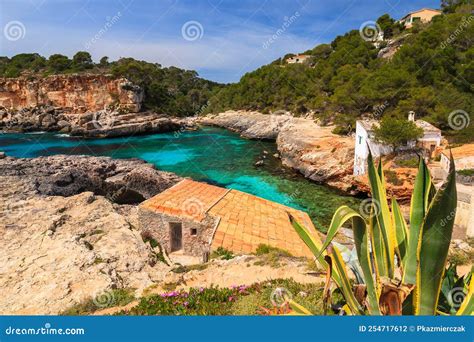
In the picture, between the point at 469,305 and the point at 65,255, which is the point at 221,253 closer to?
the point at 65,255

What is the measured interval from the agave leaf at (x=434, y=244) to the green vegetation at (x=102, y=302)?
197 inches

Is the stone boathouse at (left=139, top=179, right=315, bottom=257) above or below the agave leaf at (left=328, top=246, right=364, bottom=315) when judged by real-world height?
below

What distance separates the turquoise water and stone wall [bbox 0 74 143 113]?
27.1ft

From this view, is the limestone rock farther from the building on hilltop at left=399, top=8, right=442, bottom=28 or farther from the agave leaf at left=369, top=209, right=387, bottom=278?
the building on hilltop at left=399, top=8, right=442, bottom=28

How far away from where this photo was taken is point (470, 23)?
93.2 ft

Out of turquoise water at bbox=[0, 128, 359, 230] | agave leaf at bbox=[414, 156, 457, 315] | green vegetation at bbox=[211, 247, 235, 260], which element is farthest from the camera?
turquoise water at bbox=[0, 128, 359, 230]

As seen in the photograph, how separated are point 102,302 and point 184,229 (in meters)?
3.99

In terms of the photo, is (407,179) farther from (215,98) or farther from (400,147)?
(215,98)

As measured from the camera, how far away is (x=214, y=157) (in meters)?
31.3

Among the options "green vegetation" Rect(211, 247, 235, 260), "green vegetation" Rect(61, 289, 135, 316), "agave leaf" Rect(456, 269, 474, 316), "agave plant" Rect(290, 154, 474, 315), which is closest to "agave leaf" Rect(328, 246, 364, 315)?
"agave plant" Rect(290, 154, 474, 315)

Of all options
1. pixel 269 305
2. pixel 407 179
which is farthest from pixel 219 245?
pixel 407 179

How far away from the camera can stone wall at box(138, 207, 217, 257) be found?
9.24 metres

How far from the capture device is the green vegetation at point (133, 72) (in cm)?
5456

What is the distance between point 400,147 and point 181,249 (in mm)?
15989
